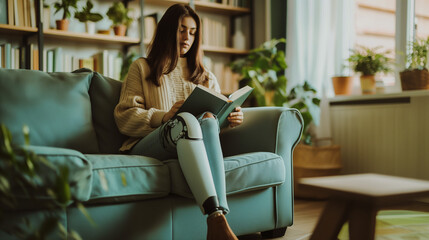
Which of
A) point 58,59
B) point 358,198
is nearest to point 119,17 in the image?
point 58,59

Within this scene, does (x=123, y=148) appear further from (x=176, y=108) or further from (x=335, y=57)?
(x=335, y=57)

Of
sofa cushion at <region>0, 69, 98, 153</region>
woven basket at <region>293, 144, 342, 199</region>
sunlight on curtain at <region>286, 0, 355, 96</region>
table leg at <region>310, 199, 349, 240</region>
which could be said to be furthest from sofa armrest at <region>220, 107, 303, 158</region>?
sunlight on curtain at <region>286, 0, 355, 96</region>

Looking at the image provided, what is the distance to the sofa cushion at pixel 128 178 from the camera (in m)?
1.41

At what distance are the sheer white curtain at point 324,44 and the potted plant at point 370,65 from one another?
312 millimetres

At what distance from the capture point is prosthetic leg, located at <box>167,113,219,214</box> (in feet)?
4.57

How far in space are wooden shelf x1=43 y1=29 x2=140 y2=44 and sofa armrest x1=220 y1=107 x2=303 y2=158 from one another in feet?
5.25

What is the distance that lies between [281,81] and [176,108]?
1.64 metres

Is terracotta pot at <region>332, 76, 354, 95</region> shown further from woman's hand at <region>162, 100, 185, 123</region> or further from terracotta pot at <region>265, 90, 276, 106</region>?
woman's hand at <region>162, 100, 185, 123</region>

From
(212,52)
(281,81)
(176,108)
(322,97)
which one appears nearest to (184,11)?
(176,108)

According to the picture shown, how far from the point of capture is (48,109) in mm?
1765

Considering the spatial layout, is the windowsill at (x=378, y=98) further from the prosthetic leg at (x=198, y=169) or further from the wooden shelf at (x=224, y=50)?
the prosthetic leg at (x=198, y=169)

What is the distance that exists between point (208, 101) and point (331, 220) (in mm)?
693

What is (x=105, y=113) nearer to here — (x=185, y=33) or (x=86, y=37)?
(x=185, y=33)

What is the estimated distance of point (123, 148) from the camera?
187cm
